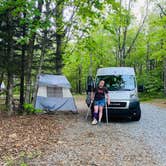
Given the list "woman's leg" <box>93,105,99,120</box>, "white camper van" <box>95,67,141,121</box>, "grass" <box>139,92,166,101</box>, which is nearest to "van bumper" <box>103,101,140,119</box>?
"white camper van" <box>95,67,141,121</box>

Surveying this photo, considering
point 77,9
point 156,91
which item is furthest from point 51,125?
point 156,91

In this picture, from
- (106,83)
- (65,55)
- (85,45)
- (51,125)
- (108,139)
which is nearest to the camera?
(108,139)

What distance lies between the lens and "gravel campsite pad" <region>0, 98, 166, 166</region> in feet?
21.3

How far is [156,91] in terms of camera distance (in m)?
35.5

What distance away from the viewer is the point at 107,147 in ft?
25.5

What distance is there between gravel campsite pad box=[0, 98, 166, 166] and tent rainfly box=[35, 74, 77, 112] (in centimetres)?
412

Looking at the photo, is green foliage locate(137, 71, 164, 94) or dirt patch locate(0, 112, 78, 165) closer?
dirt patch locate(0, 112, 78, 165)

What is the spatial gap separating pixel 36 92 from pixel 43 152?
7.80m

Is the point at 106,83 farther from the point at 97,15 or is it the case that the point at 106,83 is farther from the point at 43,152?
the point at 43,152

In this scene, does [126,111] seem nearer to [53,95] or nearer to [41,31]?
[53,95]

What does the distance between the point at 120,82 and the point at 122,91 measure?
67 cm

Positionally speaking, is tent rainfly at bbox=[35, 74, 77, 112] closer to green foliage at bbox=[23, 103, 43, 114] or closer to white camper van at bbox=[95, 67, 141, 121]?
green foliage at bbox=[23, 103, 43, 114]

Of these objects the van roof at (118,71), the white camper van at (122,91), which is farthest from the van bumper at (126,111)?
the van roof at (118,71)

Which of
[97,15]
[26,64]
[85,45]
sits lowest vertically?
[26,64]
